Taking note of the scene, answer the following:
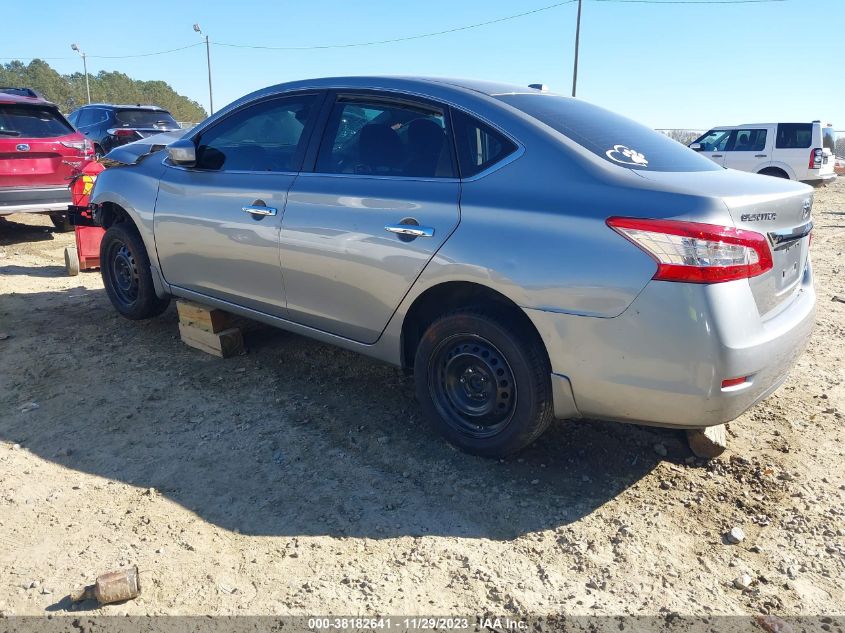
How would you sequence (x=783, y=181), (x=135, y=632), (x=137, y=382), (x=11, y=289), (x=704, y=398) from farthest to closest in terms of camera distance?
(x=11, y=289) < (x=137, y=382) < (x=783, y=181) < (x=704, y=398) < (x=135, y=632)

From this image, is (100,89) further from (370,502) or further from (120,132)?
(370,502)

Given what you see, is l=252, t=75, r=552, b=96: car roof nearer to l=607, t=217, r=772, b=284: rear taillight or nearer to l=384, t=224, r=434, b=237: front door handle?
l=384, t=224, r=434, b=237: front door handle

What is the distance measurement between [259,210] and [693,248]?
7.70 ft

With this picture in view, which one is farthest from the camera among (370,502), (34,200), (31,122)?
(31,122)

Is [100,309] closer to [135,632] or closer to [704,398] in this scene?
[135,632]

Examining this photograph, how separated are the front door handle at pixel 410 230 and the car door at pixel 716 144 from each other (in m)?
16.0

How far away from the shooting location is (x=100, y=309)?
17.8ft

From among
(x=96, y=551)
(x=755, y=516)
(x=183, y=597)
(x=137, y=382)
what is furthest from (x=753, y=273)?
(x=137, y=382)

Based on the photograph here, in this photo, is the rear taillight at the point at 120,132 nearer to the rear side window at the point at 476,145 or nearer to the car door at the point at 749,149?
the rear side window at the point at 476,145

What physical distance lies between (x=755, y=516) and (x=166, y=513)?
8.24ft

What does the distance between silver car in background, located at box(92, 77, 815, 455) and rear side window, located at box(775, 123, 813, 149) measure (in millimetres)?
14990

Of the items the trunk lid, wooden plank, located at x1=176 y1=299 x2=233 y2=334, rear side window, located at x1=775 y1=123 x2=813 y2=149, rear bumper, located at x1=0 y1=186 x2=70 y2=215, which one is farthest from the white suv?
wooden plank, located at x1=176 y1=299 x2=233 y2=334

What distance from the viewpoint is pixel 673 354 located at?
2377 mm

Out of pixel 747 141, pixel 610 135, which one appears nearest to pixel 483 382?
pixel 610 135
